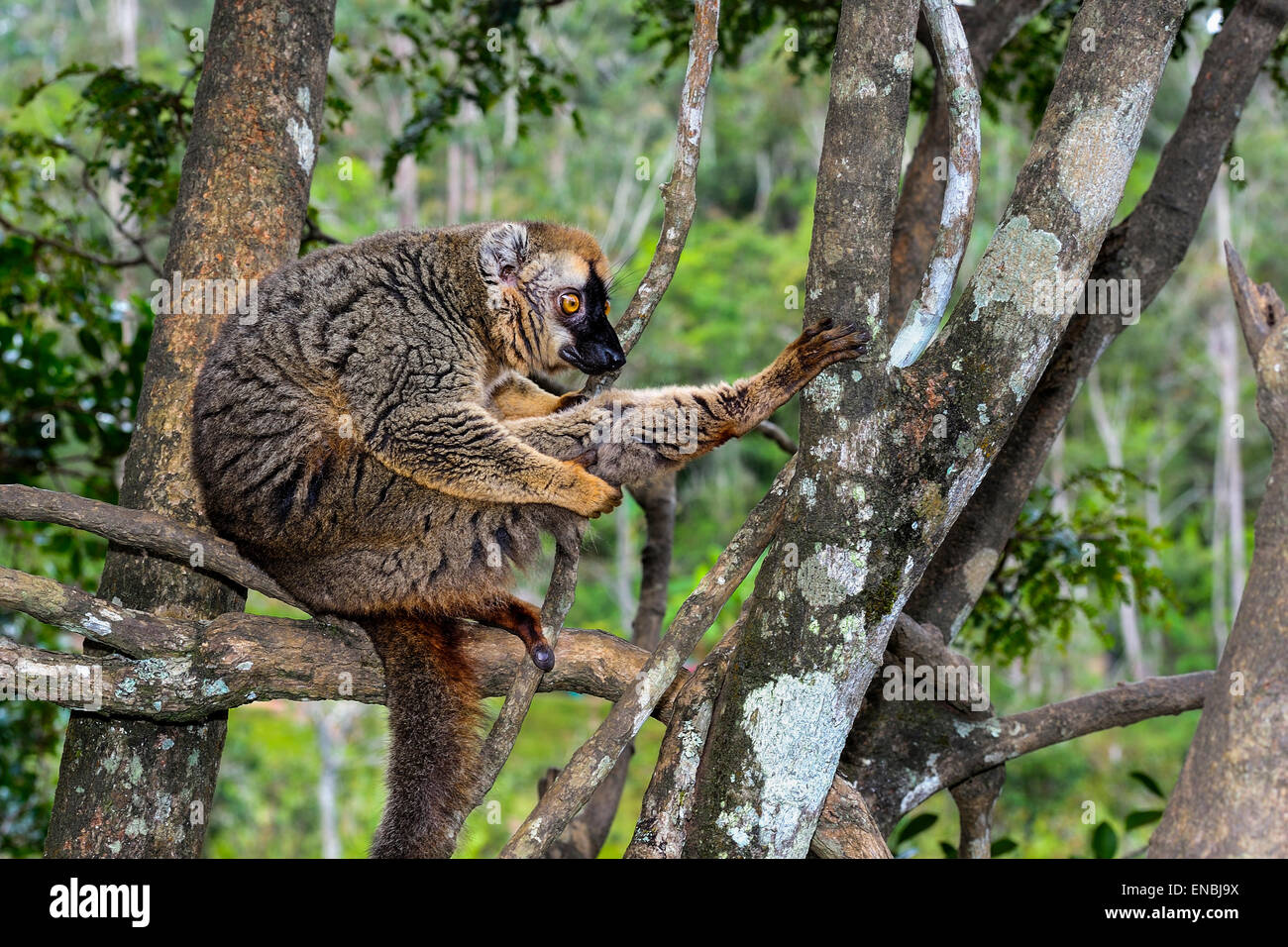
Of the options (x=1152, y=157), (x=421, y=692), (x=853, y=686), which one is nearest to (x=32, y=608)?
(x=421, y=692)

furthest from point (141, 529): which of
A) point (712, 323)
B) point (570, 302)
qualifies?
point (712, 323)

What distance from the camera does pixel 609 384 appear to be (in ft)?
14.7

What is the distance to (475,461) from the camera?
3879 millimetres

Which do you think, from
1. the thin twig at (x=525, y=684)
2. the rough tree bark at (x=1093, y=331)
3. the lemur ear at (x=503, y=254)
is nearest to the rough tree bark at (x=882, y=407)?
the thin twig at (x=525, y=684)

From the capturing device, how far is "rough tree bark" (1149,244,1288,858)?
2.24 meters

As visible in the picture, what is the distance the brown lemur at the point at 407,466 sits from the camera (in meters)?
3.77

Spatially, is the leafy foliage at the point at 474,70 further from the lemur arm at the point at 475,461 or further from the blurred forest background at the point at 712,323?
the blurred forest background at the point at 712,323

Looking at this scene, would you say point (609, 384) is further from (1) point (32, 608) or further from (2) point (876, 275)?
(1) point (32, 608)

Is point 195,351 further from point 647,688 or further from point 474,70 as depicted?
point 474,70

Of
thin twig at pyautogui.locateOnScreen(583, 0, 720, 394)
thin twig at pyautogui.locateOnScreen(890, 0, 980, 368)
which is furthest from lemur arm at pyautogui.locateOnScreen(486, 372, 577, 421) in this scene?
thin twig at pyautogui.locateOnScreen(890, 0, 980, 368)

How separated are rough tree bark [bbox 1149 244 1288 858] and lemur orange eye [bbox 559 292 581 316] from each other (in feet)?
8.78

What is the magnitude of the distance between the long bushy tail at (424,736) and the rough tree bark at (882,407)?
0.92 m
